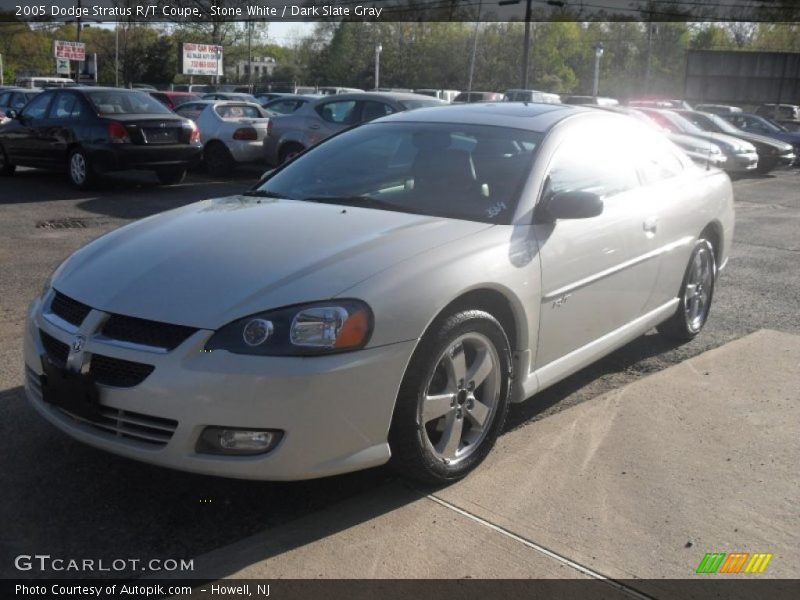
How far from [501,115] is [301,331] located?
2.20 m

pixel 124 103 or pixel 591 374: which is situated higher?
pixel 124 103

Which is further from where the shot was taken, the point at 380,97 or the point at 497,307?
the point at 380,97

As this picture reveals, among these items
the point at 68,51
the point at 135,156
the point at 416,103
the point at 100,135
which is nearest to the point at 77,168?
the point at 100,135

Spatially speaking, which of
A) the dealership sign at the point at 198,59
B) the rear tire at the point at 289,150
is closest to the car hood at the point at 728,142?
the rear tire at the point at 289,150

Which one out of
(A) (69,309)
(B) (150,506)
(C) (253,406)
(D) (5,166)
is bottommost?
(B) (150,506)

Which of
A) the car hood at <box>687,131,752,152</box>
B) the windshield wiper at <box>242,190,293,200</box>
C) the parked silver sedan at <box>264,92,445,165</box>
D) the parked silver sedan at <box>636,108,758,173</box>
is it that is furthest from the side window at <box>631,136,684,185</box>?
the car hood at <box>687,131,752,152</box>

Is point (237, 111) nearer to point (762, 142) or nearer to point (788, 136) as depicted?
point (762, 142)

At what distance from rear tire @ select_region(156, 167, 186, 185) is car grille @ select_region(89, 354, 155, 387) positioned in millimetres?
10351

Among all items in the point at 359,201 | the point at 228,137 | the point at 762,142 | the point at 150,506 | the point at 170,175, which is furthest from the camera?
the point at 762,142

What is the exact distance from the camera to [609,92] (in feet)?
292

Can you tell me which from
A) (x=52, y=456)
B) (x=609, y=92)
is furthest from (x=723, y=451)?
(x=609, y=92)

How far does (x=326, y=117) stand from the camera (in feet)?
45.9

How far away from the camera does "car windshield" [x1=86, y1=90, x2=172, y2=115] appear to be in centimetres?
1277

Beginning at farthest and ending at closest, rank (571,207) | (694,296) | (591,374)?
(694,296) < (591,374) < (571,207)
